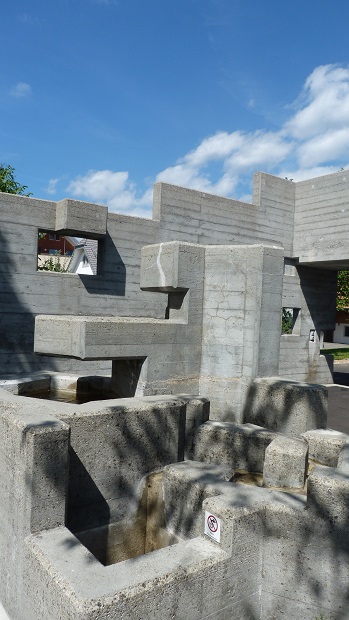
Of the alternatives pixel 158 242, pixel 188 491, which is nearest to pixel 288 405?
pixel 188 491

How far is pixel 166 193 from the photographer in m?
13.0

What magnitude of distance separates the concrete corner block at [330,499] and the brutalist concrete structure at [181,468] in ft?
0.04

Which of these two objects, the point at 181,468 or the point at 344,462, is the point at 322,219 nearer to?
the point at 344,462

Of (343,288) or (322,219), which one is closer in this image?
(322,219)

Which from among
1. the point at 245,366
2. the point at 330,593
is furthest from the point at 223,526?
the point at 245,366

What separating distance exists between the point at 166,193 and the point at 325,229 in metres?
5.72

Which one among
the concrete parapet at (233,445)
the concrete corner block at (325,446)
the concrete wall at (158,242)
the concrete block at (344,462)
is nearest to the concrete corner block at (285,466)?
the concrete block at (344,462)

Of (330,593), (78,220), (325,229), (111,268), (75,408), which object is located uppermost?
(325,229)

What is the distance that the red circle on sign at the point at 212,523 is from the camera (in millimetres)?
3953

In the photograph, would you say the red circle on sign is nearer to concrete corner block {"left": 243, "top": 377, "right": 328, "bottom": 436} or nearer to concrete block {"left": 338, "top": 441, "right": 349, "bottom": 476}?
concrete block {"left": 338, "top": 441, "right": 349, "bottom": 476}

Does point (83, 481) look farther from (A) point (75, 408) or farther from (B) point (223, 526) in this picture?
(B) point (223, 526)

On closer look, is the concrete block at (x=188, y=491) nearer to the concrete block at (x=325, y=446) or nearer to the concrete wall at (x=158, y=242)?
the concrete block at (x=325, y=446)

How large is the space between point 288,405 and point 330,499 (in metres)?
2.35

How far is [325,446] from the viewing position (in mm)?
5719
